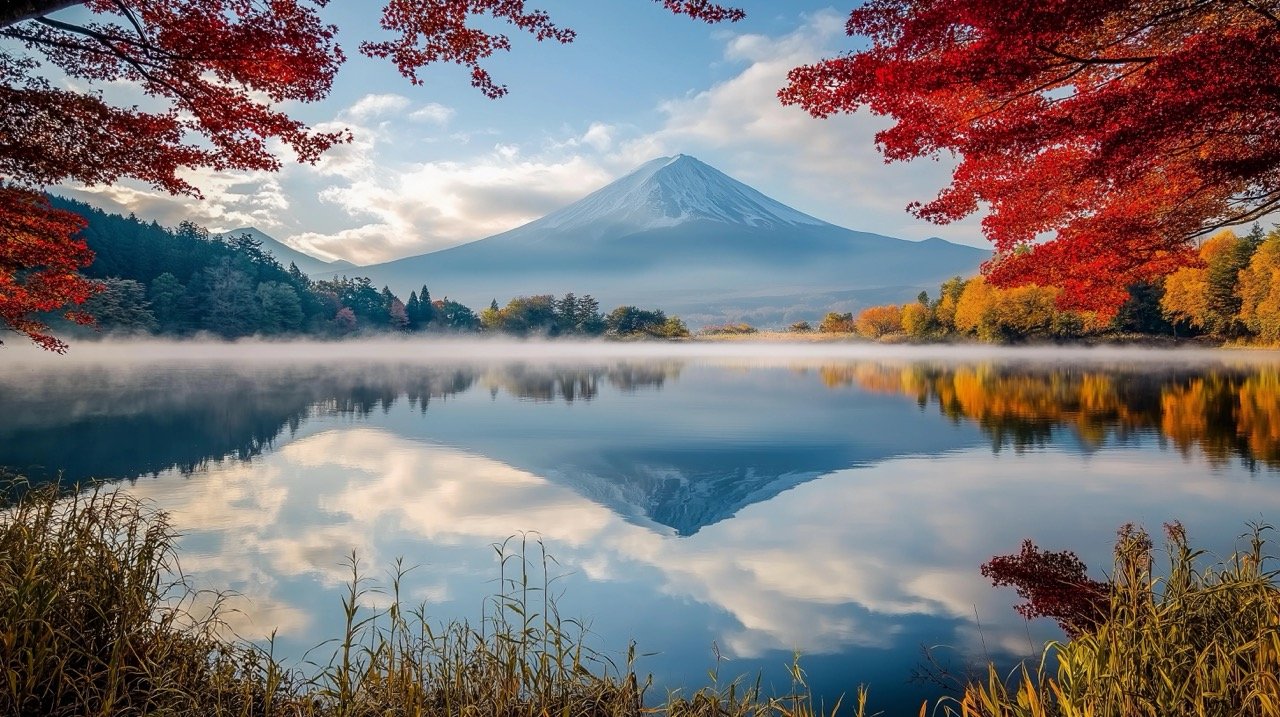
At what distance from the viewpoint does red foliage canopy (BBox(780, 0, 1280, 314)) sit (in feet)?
18.3

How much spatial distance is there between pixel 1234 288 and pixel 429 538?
56.4m

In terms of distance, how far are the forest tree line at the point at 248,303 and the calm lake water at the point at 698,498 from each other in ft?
123

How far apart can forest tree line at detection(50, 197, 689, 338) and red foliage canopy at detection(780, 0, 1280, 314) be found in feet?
160

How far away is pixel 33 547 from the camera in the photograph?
382cm

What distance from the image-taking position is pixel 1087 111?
623 cm

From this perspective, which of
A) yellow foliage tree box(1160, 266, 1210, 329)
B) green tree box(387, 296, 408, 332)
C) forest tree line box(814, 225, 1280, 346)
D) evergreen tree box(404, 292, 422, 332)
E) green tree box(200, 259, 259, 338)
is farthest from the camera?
evergreen tree box(404, 292, 422, 332)

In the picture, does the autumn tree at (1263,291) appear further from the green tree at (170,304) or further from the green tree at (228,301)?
the green tree at (170,304)

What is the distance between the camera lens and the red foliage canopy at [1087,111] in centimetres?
557

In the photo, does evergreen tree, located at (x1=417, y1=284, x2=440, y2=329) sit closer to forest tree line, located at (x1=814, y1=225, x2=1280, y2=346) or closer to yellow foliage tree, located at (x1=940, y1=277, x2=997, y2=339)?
forest tree line, located at (x1=814, y1=225, x2=1280, y2=346)

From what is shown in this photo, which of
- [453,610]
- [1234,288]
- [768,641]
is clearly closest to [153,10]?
[453,610]

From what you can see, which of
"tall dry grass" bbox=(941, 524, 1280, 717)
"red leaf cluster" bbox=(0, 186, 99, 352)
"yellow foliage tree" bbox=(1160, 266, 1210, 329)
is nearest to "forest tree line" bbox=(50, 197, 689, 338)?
"red leaf cluster" bbox=(0, 186, 99, 352)

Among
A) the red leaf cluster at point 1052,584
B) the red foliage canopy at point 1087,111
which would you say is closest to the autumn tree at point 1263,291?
the red foliage canopy at point 1087,111

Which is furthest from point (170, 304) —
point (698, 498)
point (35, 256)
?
point (698, 498)

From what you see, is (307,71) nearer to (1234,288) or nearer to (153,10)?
(153,10)
